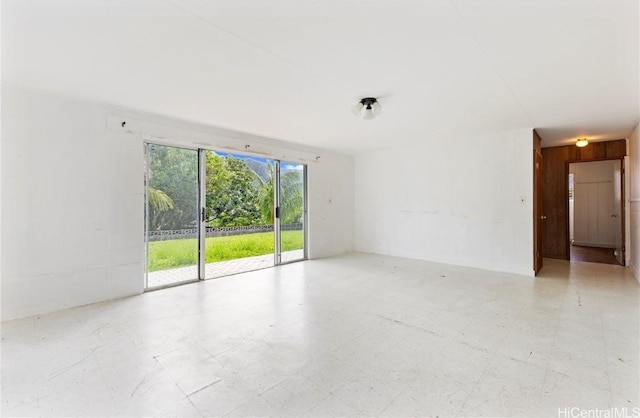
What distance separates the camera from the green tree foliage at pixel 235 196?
6.56 metres

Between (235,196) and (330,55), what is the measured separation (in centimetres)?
555

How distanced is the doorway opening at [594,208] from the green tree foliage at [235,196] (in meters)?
8.40

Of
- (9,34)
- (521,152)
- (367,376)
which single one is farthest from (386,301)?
(9,34)

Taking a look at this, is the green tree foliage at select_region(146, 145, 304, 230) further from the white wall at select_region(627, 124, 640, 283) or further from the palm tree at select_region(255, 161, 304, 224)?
the white wall at select_region(627, 124, 640, 283)

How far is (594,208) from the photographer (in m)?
7.91

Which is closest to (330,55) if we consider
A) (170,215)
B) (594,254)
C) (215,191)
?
(170,215)

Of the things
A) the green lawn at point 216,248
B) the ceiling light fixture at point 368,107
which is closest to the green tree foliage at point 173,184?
the green lawn at point 216,248

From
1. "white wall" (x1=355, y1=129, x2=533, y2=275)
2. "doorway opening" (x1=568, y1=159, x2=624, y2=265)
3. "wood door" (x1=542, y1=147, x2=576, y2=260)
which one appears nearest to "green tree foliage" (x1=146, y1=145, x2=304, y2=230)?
"white wall" (x1=355, y1=129, x2=533, y2=275)

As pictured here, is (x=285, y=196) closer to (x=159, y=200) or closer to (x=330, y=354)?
(x=159, y=200)

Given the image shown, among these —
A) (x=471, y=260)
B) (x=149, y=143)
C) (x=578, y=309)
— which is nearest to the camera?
(x=578, y=309)

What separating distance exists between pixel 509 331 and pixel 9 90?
5.68 m

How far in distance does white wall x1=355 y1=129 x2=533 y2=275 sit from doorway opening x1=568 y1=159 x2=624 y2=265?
13.0 ft

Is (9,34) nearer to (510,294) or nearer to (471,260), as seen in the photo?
(510,294)

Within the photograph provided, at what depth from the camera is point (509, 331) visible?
2.65 m
